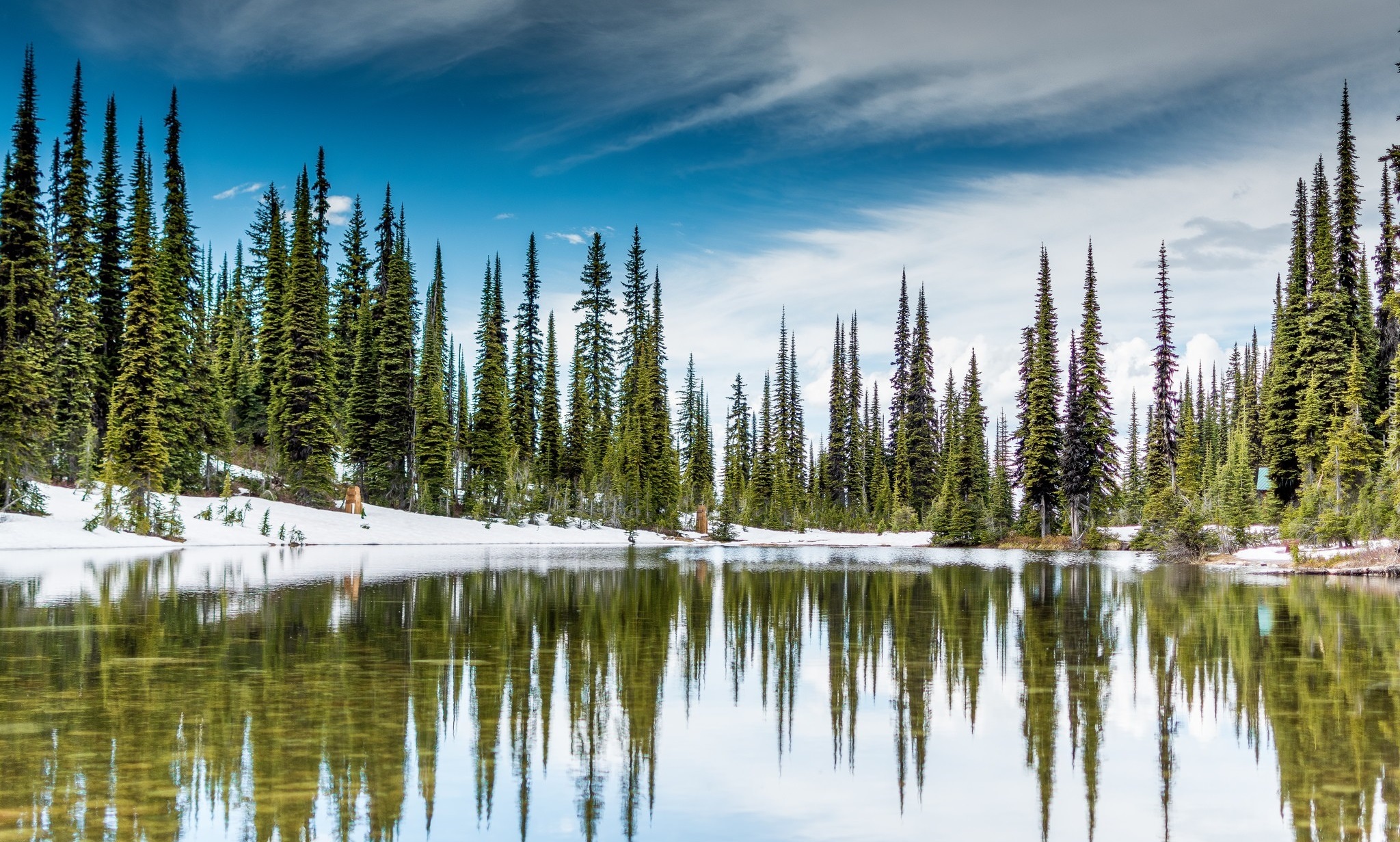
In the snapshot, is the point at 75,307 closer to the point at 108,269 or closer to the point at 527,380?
the point at 108,269

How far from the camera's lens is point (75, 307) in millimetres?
45562

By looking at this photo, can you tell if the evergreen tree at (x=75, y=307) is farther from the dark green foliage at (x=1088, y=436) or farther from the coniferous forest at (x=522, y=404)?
the dark green foliage at (x=1088, y=436)

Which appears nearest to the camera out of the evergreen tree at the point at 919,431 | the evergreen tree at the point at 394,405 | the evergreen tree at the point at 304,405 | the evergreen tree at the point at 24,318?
the evergreen tree at the point at 24,318

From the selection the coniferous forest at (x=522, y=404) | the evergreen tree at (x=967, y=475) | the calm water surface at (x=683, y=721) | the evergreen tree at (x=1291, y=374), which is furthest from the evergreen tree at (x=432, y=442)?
the evergreen tree at (x=1291, y=374)

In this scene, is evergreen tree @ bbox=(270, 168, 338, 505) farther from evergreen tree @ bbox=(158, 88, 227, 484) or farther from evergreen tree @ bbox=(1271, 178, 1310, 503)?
evergreen tree @ bbox=(1271, 178, 1310, 503)

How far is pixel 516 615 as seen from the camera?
19031 mm

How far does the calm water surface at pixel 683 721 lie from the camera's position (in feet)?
23.4

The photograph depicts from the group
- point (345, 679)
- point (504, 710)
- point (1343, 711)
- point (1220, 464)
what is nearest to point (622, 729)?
point (504, 710)

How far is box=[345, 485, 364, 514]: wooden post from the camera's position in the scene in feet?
179

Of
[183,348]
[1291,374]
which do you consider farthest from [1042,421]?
[183,348]

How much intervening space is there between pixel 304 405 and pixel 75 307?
484 inches

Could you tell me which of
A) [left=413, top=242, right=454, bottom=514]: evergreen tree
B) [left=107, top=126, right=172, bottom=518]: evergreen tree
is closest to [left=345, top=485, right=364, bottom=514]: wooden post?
[left=413, top=242, right=454, bottom=514]: evergreen tree

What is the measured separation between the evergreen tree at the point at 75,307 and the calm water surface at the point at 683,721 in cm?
2675

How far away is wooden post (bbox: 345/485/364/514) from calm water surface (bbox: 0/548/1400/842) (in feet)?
110
